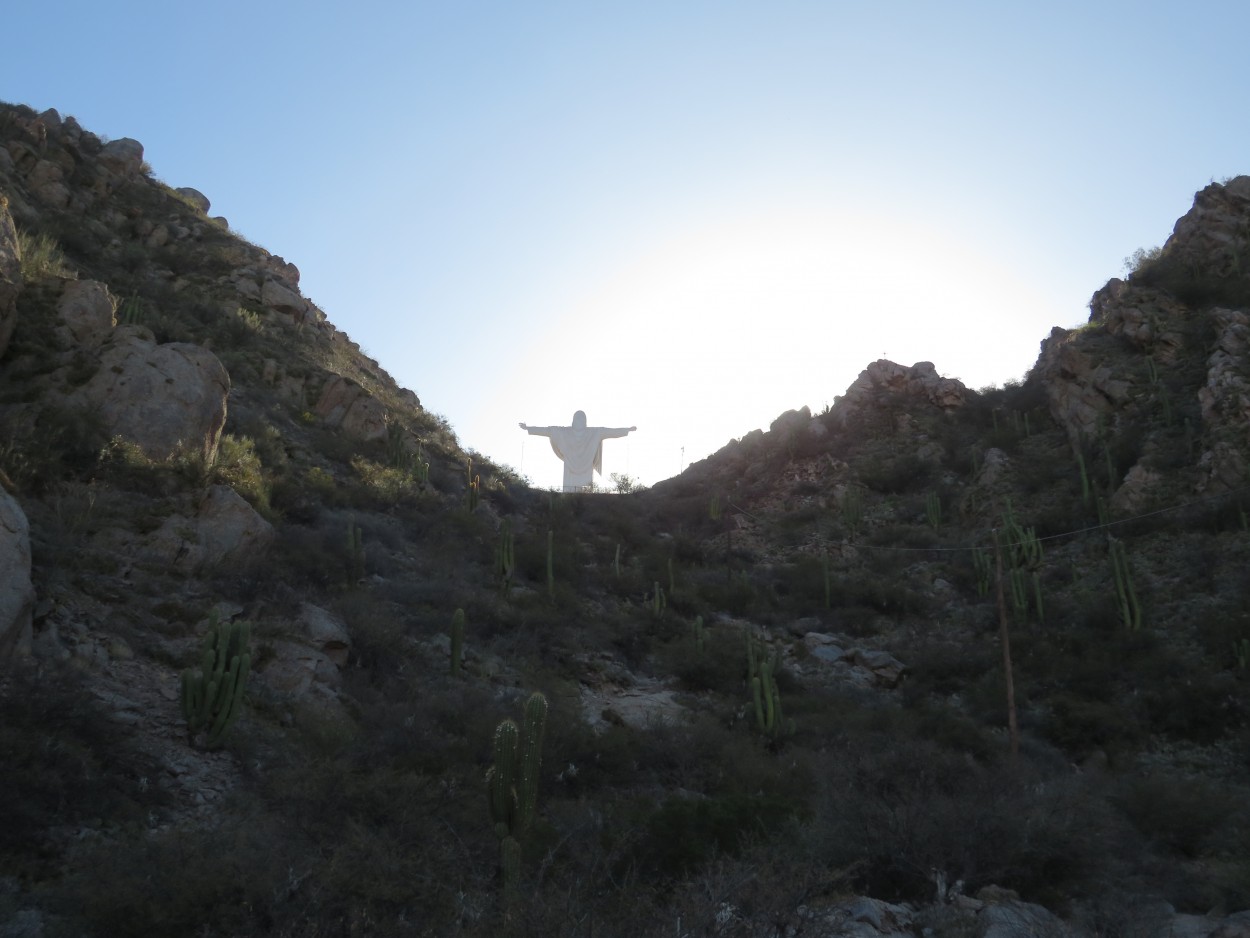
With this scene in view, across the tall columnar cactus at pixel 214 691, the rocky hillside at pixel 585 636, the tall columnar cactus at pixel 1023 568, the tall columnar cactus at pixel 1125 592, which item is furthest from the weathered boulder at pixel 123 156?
the tall columnar cactus at pixel 1125 592

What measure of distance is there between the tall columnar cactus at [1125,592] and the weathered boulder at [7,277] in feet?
62.5

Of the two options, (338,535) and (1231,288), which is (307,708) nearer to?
(338,535)

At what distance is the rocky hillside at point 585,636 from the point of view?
6.48 meters

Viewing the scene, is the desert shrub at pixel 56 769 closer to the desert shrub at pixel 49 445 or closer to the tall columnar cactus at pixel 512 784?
the tall columnar cactus at pixel 512 784

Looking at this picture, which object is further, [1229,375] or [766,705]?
→ [1229,375]

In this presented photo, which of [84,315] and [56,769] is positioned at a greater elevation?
[84,315]

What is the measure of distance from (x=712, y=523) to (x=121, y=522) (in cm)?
1945

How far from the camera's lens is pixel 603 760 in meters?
10.8

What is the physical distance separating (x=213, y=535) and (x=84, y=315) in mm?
5201

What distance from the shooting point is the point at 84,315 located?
15.4 meters

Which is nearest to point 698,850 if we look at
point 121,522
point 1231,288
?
point 121,522

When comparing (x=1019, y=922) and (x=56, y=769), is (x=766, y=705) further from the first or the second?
(x=56, y=769)

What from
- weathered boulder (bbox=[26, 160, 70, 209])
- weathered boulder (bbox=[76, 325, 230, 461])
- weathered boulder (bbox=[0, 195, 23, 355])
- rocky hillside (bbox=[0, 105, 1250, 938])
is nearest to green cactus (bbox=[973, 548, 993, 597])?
rocky hillside (bbox=[0, 105, 1250, 938])

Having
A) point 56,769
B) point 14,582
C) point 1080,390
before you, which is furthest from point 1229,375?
point 56,769
